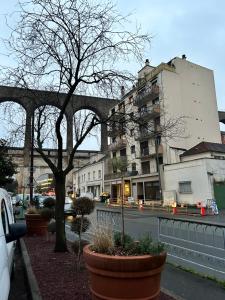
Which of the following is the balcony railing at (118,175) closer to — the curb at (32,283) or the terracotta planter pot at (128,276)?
the curb at (32,283)

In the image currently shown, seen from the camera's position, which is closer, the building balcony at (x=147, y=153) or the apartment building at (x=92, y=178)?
the building balcony at (x=147, y=153)

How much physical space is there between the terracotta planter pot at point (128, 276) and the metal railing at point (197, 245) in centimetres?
305

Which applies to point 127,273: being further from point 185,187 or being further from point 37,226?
point 185,187

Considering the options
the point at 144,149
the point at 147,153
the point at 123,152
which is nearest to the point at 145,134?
the point at 147,153

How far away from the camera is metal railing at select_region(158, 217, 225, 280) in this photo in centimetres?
692

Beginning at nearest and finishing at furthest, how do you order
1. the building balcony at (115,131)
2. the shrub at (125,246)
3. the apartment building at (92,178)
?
the shrub at (125,246)
the building balcony at (115,131)
the apartment building at (92,178)

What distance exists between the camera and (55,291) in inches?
218

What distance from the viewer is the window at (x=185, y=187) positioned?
35156 mm

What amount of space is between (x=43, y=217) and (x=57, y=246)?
4083mm

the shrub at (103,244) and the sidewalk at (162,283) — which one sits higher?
the shrub at (103,244)

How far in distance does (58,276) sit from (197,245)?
10.3 feet

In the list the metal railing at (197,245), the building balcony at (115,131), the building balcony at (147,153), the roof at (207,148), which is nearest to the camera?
the metal railing at (197,245)

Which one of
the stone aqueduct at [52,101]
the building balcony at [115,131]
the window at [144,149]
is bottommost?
the building balcony at [115,131]

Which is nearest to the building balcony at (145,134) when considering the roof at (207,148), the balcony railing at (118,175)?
the roof at (207,148)
